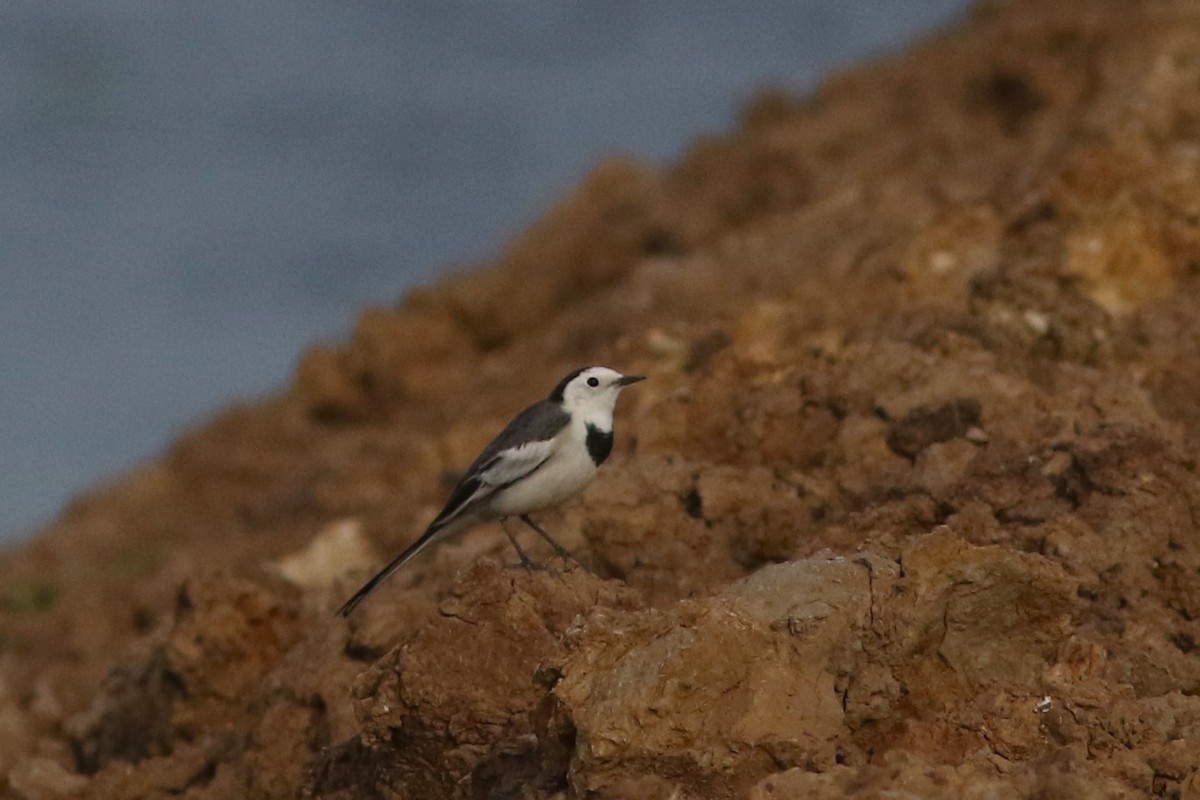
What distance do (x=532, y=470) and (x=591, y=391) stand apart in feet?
2.19

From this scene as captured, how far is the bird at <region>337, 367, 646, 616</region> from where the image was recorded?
875 centimetres

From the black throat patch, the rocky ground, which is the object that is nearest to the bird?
the black throat patch

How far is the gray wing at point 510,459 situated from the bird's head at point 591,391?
0.13 metres

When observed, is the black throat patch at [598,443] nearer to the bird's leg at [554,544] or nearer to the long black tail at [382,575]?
the bird's leg at [554,544]

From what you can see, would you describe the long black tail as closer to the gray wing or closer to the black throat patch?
the gray wing

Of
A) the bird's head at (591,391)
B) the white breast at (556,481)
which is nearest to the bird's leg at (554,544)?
the white breast at (556,481)

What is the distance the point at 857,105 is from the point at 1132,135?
22.9 feet

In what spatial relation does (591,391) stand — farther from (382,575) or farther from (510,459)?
(382,575)

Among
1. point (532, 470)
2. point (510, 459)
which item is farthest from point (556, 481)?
point (510, 459)

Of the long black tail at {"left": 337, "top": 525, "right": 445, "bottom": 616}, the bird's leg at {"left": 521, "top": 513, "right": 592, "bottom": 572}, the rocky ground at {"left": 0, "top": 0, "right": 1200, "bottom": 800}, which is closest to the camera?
the rocky ground at {"left": 0, "top": 0, "right": 1200, "bottom": 800}

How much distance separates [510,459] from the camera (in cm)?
888

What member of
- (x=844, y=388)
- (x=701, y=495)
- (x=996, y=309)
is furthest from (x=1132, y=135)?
(x=701, y=495)

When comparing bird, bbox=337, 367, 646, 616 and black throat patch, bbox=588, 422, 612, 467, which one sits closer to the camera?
bird, bbox=337, 367, 646, 616

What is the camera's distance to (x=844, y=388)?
33.3 feet
